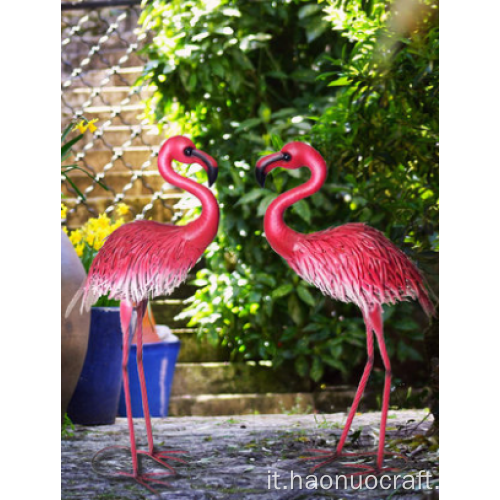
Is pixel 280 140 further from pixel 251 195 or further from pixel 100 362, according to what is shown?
pixel 100 362

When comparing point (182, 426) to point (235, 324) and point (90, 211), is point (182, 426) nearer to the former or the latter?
point (235, 324)

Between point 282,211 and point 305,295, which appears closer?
point 282,211

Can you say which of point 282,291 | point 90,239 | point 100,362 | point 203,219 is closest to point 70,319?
point 100,362

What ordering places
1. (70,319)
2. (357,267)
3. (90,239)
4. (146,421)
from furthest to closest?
(90,239)
(70,319)
(146,421)
(357,267)

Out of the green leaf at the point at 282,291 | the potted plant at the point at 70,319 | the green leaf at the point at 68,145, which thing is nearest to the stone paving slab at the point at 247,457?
the potted plant at the point at 70,319

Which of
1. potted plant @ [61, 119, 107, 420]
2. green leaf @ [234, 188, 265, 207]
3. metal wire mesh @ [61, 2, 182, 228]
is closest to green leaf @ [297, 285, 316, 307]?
green leaf @ [234, 188, 265, 207]

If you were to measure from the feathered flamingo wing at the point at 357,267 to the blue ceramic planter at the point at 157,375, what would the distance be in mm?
697

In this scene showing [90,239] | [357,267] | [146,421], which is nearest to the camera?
[357,267]

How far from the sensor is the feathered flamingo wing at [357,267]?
1.65 m

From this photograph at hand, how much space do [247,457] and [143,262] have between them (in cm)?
58

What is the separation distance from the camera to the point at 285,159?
5.57 ft

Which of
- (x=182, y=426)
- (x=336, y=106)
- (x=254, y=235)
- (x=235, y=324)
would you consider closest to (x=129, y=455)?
(x=182, y=426)

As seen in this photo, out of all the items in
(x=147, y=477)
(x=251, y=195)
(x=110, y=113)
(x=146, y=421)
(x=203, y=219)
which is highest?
(x=110, y=113)

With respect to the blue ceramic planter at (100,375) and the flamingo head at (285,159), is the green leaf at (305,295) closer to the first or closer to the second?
the blue ceramic planter at (100,375)
